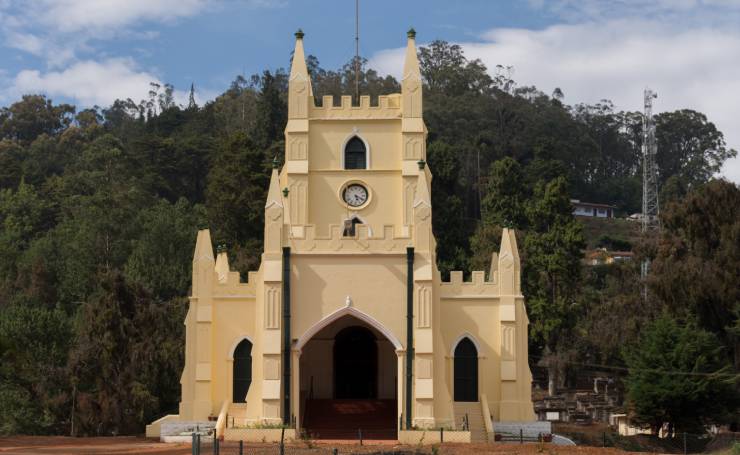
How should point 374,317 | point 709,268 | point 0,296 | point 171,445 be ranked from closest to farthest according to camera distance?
point 171,445 → point 374,317 → point 709,268 → point 0,296

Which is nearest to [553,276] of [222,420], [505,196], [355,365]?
[505,196]

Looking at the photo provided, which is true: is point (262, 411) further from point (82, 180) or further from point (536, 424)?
point (82, 180)

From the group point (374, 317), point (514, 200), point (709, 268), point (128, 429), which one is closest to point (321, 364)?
point (374, 317)

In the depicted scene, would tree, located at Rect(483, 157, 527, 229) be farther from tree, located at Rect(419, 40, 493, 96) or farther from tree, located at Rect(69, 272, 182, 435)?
tree, located at Rect(419, 40, 493, 96)

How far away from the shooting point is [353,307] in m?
35.3

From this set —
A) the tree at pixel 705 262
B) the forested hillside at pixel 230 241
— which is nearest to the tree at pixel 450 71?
the forested hillside at pixel 230 241

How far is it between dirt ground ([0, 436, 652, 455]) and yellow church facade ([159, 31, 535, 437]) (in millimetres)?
2809

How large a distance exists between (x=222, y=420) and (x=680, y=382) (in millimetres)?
15569

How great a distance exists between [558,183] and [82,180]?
3639 cm

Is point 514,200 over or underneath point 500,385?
over

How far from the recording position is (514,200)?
2709 inches

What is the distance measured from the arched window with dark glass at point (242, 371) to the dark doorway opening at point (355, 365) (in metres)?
3.23

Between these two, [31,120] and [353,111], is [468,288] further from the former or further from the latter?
[31,120]

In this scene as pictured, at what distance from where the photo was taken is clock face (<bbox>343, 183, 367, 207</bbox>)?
40438 millimetres
